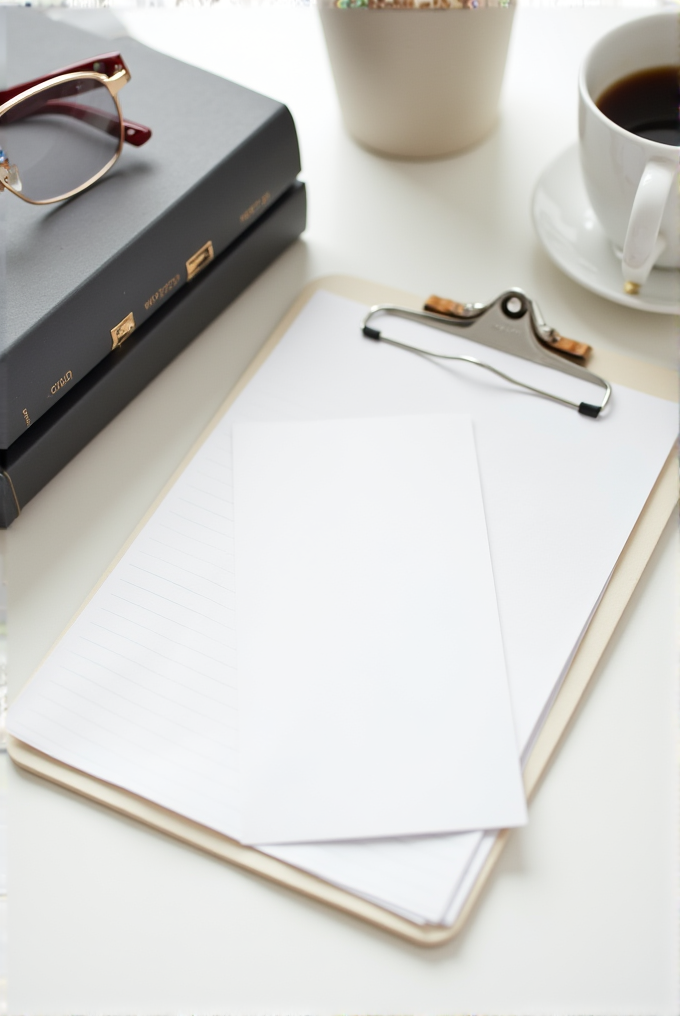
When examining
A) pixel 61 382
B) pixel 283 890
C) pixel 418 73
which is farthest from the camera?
pixel 418 73

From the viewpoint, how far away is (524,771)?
0.48 metres

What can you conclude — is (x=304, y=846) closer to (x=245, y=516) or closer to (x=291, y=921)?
(x=291, y=921)

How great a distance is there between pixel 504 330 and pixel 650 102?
0.19 meters

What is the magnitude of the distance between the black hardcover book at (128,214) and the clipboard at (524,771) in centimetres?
10

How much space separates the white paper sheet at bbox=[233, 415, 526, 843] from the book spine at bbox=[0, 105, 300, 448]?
108 millimetres

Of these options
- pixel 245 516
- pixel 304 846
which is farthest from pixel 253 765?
pixel 245 516

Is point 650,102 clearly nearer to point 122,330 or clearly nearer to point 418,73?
point 418,73

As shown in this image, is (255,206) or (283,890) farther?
(255,206)

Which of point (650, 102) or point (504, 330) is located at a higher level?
point (650, 102)

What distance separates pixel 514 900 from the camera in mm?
454

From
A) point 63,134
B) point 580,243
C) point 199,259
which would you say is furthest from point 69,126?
point 580,243

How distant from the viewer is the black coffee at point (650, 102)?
0.65 metres

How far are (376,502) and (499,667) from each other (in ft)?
0.43

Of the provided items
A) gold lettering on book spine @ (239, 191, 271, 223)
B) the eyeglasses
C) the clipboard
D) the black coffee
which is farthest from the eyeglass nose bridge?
the black coffee
